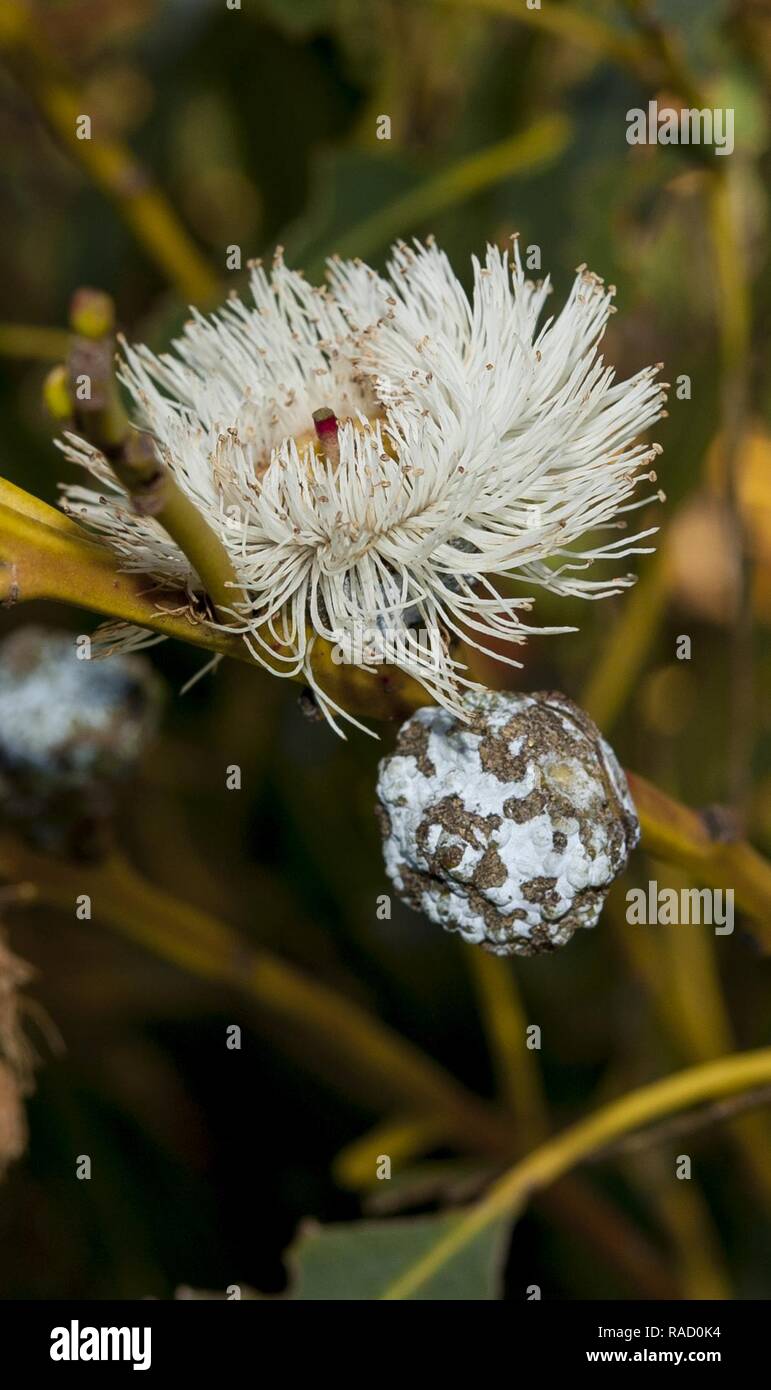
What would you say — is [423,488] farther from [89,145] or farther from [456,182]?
[89,145]

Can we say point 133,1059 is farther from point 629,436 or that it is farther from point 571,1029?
point 629,436

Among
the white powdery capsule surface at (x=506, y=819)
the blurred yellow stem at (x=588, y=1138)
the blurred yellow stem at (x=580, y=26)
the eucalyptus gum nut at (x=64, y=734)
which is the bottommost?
the blurred yellow stem at (x=588, y=1138)

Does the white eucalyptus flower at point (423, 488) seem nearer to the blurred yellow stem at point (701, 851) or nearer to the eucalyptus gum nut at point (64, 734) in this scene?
the blurred yellow stem at point (701, 851)

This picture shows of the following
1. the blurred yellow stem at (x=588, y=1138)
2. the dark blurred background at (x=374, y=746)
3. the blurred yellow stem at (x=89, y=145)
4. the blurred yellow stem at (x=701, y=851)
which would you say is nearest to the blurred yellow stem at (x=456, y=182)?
the dark blurred background at (x=374, y=746)

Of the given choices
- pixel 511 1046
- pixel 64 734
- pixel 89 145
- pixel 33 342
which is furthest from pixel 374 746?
pixel 89 145

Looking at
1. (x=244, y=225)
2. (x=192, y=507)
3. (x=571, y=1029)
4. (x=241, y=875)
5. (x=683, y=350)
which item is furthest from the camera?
(x=244, y=225)
